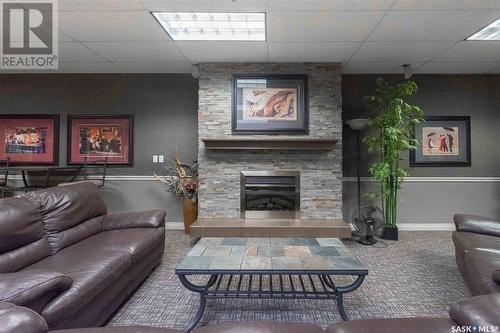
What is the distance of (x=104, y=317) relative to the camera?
6.12ft

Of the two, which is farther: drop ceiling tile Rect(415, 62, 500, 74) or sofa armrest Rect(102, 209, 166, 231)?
drop ceiling tile Rect(415, 62, 500, 74)

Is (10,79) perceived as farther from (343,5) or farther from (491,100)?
(491,100)

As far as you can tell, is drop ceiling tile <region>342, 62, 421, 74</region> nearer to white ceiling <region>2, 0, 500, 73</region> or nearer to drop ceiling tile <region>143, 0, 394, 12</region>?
white ceiling <region>2, 0, 500, 73</region>

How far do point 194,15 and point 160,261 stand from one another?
8.69 ft

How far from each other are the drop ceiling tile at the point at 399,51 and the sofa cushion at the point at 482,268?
259 centimetres

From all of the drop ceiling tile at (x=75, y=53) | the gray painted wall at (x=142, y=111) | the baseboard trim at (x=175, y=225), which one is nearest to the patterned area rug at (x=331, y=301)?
the baseboard trim at (x=175, y=225)

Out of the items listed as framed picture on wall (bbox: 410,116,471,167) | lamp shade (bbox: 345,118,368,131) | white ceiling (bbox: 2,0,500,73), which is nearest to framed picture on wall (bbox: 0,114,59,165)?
white ceiling (bbox: 2,0,500,73)

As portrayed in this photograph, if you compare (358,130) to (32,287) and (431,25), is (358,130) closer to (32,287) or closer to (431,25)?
(431,25)

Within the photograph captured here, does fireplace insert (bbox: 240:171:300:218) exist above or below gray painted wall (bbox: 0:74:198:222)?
below

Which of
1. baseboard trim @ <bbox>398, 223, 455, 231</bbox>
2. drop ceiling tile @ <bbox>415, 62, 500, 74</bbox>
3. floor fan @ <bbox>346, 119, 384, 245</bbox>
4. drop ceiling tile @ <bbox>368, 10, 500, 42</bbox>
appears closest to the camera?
drop ceiling tile @ <bbox>368, 10, 500, 42</bbox>

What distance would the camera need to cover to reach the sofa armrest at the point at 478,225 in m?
2.43

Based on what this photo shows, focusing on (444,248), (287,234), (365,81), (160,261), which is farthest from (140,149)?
(444,248)

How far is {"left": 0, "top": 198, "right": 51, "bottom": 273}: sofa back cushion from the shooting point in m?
1.76

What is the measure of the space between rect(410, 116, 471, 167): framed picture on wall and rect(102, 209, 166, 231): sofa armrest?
407cm
